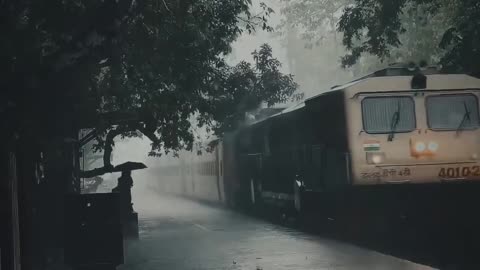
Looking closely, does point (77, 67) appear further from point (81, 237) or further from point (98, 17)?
point (81, 237)

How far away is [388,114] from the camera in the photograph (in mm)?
13508

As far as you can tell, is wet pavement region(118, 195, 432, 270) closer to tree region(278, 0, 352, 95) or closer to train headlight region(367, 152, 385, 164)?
train headlight region(367, 152, 385, 164)

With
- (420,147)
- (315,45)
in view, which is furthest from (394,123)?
(315,45)

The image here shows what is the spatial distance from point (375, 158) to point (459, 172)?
176 cm

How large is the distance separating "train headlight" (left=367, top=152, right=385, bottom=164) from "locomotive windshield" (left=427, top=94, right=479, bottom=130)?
1379 millimetres

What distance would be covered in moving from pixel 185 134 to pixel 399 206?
885cm

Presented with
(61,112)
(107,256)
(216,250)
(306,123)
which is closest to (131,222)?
(216,250)

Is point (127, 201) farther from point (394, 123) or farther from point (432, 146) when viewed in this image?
point (432, 146)

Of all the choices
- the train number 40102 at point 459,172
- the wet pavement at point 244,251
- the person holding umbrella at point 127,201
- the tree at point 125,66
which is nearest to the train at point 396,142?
the train number 40102 at point 459,172

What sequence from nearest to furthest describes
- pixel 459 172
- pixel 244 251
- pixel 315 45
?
pixel 459 172, pixel 244 251, pixel 315 45

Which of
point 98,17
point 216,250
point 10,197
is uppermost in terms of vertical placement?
point 98,17

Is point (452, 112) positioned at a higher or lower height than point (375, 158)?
higher

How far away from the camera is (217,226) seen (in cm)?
2127

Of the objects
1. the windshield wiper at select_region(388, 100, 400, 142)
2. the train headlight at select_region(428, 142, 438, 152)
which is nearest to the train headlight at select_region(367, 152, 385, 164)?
the windshield wiper at select_region(388, 100, 400, 142)
